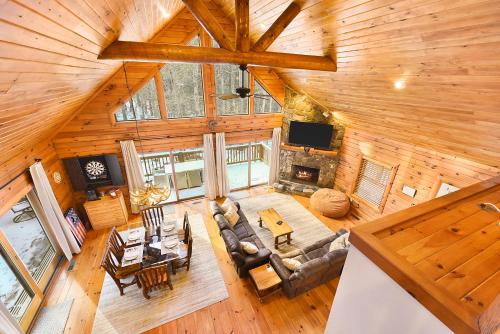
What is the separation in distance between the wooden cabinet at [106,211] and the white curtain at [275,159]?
187 inches

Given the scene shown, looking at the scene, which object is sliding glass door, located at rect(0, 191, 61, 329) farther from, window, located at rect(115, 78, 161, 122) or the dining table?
window, located at rect(115, 78, 161, 122)

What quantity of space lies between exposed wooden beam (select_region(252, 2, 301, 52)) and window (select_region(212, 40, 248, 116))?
2.79 meters

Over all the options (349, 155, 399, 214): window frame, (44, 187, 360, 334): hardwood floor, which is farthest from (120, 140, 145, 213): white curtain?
(349, 155, 399, 214): window frame

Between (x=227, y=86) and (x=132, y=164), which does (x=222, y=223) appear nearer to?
(x=132, y=164)

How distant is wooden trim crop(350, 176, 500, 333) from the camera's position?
2.45 feet

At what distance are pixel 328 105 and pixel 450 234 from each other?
530 centimetres

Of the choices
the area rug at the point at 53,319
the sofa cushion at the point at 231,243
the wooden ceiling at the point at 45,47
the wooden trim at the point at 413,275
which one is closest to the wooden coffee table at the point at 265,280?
the sofa cushion at the point at 231,243

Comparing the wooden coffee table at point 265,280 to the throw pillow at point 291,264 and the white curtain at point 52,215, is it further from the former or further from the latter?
the white curtain at point 52,215

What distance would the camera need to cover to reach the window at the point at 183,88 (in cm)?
577

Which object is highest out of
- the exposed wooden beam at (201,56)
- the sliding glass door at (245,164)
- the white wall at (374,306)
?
the exposed wooden beam at (201,56)

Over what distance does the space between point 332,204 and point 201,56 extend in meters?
5.10

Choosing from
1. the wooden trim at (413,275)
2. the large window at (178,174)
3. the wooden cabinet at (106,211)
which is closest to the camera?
the wooden trim at (413,275)

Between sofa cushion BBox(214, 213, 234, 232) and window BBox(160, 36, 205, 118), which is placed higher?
window BBox(160, 36, 205, 118)

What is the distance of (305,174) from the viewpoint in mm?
7594
